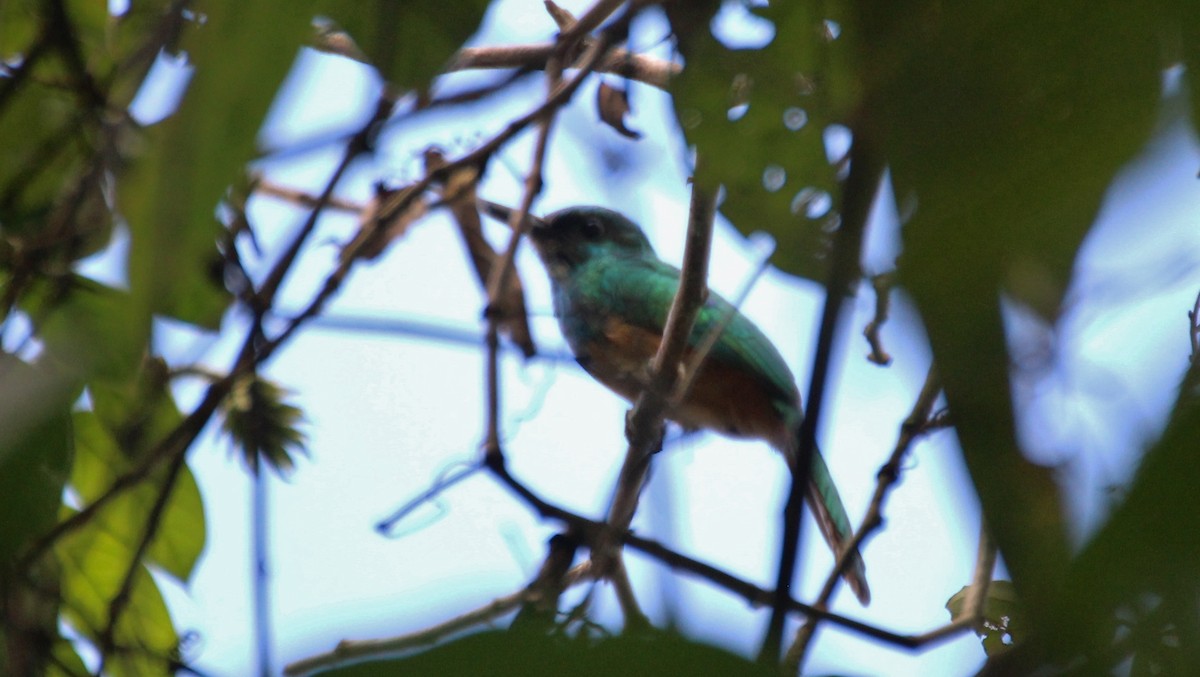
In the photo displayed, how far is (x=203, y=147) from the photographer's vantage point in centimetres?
54

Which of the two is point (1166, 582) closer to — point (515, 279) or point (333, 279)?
point (333, 279)

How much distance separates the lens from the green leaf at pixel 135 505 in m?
1.93

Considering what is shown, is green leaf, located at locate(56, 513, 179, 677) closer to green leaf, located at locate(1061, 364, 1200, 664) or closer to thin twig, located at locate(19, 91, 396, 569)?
thin twig, located at locate(19, 91, 396, 569)

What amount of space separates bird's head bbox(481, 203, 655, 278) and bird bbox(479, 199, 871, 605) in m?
0.08

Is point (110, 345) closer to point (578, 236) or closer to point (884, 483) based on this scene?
point (884, 483)

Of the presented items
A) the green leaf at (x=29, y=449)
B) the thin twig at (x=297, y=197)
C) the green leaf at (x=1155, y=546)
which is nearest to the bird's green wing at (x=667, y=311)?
the thin twig at (x=297, y=197)

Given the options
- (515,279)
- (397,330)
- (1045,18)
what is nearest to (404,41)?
(1045,18)

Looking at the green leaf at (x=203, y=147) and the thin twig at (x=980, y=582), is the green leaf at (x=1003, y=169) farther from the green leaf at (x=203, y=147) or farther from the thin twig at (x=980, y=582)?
the thin twig at (x=980, y=582)

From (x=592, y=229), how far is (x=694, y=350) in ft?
2.79

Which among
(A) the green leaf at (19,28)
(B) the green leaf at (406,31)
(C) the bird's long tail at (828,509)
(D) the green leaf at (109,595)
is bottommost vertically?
(D) the green leaf at (109,595)

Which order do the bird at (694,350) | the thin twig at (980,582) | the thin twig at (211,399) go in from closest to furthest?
the thin twig at (980,582) → the thin twig at (211,399) → the bird at (694,350)

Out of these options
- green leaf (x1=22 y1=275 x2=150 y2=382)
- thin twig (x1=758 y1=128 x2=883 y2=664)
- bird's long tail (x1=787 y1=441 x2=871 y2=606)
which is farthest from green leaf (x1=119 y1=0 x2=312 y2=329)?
bird's long tail (x1=787 y1=441 x2=871 y2=606)

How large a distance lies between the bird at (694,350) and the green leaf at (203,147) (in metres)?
2.42

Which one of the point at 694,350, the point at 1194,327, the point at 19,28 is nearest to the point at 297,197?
the point at 19,28
